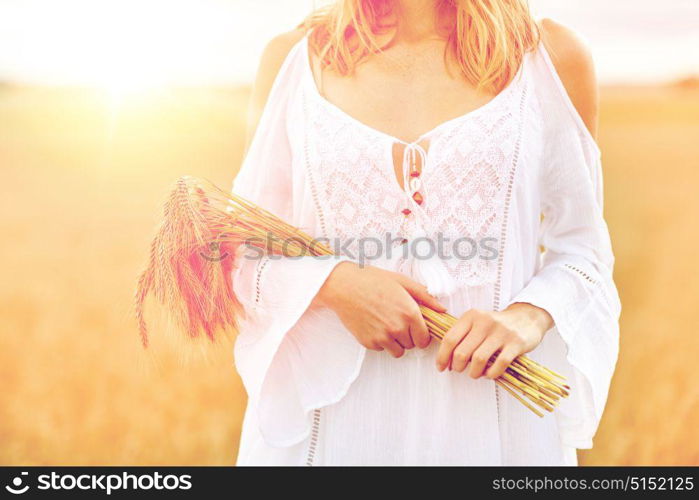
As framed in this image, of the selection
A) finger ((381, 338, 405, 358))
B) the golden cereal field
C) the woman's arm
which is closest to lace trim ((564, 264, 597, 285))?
the woman's arm

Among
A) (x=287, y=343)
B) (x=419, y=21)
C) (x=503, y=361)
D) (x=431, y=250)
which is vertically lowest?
(x=503, y=361)

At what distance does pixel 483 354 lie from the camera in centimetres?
102

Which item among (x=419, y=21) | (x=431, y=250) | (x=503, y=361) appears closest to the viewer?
(x=503, y=361)

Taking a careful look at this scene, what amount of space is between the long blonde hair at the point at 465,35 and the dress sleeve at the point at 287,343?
0.54 ft

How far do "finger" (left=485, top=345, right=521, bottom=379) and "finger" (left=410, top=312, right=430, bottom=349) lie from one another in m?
0.11

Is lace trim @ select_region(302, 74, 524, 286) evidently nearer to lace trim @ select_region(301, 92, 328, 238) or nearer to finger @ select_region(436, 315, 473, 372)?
lace trim @ select_region(301, 92, 328, 238)

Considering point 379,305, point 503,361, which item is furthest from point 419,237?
point 503,361

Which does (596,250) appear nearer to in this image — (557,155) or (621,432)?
(557,155)

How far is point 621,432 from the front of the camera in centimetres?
293

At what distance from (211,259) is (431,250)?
386mm

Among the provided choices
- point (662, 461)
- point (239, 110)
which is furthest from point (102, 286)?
point (662, 461)

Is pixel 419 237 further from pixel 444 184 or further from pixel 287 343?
pixel 287 343

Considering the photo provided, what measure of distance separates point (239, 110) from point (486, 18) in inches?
116

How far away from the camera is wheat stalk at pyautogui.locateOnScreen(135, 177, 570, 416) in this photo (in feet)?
3.56
